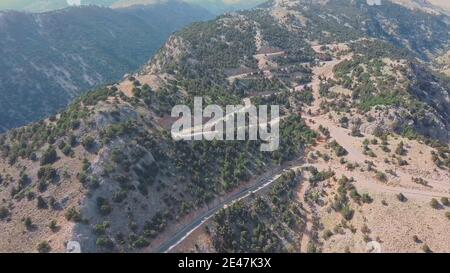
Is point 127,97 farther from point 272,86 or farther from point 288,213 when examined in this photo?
point 272,86

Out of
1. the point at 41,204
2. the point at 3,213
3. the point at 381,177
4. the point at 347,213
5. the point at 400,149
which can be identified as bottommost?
the point at 347,213

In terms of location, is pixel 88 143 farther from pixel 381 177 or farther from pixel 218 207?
pixel 381 177

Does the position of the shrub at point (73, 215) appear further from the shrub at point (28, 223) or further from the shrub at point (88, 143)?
the shrub at point (88, 143)

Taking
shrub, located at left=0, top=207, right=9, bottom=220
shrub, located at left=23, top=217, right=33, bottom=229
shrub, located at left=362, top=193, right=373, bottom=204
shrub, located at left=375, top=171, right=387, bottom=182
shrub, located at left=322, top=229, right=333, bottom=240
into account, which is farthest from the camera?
shrub, located at left=375, top=171, right=387, bottom=182

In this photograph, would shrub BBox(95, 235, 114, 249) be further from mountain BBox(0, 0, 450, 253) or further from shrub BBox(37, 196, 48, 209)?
shrub BBox(37, 196, 48, 209)

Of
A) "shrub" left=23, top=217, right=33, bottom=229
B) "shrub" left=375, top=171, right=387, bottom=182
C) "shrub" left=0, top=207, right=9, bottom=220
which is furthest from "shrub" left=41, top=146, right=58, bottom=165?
"shrub" left=375, top=171, right=387, bottom=182

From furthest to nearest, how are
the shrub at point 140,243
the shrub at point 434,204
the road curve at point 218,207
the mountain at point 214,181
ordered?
the shrub at point 434,204 → the road curve at point 218,207 → the mountain at point 214,181 → the shrub at point 140,243

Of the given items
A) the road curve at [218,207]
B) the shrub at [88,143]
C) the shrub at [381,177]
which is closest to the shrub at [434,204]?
Result: the shrub at [381,177]

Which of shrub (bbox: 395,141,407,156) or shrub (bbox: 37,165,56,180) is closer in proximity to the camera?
shrub (bbox: 37,165,56,180)

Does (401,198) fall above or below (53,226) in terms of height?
below

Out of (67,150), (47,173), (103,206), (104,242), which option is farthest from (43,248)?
(67,150)

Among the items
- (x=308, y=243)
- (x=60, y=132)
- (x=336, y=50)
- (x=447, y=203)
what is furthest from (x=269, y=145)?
(x=336, y=50)
